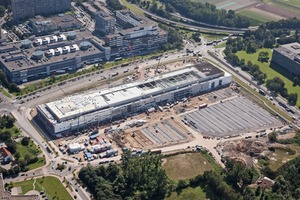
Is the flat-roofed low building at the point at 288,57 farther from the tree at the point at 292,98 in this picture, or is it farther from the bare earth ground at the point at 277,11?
the bare earth ground at the point at 277,11

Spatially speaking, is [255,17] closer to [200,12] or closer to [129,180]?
[200,12]

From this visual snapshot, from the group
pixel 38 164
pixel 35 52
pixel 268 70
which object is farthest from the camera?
pixel 268 70

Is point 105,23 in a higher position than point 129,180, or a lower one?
higher

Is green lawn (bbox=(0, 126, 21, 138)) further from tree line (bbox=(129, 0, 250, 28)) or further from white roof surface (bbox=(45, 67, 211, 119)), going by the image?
tree line (bbox=(129, 0, 250, 28))

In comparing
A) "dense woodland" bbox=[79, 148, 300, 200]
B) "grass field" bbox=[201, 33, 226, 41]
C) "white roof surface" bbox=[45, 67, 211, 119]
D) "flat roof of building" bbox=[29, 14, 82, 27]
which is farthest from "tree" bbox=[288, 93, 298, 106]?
"flat roof of building" bbox=[29, 14, 82, 27]

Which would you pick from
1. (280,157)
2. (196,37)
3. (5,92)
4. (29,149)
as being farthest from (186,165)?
(196,37)

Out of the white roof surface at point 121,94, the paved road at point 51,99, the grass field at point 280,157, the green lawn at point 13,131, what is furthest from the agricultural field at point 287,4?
the green lawn at point 13,131
